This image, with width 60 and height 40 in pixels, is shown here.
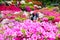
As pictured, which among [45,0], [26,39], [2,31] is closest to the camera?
[26,39]

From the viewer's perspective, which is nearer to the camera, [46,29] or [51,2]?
[46,29]

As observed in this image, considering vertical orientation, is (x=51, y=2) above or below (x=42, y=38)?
below

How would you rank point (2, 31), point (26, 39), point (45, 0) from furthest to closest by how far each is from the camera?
point (45, 0)
point (2, 31)
point (26, 39)

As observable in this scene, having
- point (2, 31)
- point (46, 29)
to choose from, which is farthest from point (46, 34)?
point (2, 31)

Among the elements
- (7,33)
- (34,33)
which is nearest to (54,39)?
(34,33)

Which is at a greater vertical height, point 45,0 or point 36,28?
point 36,28

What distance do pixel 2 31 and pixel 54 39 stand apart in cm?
108

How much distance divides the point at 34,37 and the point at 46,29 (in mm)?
783

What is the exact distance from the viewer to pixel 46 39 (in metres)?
5.15

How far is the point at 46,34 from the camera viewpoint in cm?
530

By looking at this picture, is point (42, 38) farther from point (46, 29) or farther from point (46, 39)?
point (46, 29)

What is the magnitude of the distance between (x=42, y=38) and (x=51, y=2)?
81.4 feet

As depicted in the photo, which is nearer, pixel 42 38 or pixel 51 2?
pixel 42 38

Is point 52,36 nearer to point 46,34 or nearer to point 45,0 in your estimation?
Result: point 46,34
